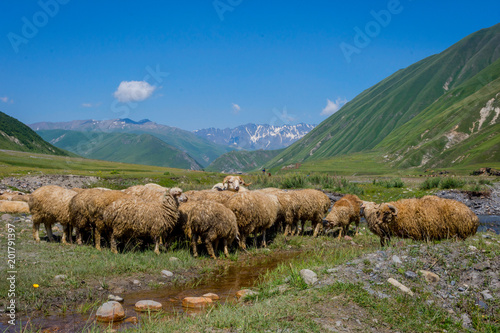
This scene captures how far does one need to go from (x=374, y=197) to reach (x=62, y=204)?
28.1 meters

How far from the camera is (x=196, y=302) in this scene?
314 inches

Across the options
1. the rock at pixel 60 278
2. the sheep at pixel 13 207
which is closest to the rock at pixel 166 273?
the rock at pixel 60 278

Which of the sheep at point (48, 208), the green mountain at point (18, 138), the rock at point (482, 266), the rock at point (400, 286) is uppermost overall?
the green mountain at point (18, 138)

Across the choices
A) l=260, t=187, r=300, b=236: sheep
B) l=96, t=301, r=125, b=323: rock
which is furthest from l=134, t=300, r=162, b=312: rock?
l=260, t=187, r=300, b=236: sheep

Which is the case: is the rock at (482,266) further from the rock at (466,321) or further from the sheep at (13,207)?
the sheep at (13,207)

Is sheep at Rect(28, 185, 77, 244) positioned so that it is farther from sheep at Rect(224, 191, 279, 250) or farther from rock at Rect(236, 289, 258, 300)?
rock at Rect(236, 289, 258, 300)


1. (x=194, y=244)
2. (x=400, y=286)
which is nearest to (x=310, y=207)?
(x=194, y=244)

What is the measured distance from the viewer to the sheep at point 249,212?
13.8 metres

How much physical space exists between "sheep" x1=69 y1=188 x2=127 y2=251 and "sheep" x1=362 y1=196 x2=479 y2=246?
421 inches

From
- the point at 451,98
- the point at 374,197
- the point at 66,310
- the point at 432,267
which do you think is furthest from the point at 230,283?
the point at 451,98

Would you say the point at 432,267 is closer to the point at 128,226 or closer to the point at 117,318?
the point at 117,318

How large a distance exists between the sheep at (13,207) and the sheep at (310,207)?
15.9 m

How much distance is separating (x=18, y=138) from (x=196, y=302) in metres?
186

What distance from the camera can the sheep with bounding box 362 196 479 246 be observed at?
Answer: 12015mm
